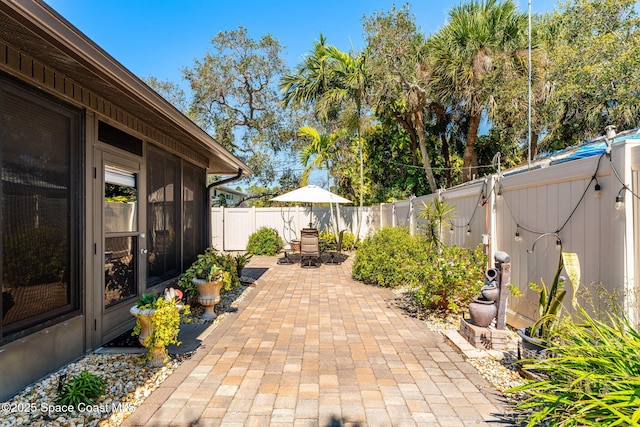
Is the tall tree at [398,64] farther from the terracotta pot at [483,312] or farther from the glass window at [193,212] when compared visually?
the terracotta pot at [483,312]

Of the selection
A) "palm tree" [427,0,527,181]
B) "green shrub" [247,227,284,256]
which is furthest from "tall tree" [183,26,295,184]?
"palm tree" [427,0,527,181]

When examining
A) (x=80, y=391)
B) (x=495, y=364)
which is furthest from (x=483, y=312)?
(x=80, y=391)

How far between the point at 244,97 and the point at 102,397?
52.1ft

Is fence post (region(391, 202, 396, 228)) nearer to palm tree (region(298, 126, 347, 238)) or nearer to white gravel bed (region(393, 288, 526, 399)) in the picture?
palm tree (region(298, 126, 347, 238))

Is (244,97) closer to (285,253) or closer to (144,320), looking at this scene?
(285,253)

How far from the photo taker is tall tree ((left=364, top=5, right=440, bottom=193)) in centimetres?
977

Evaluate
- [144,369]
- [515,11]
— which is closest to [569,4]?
[515,11]

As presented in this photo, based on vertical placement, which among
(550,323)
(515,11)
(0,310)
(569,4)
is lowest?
(550,323)

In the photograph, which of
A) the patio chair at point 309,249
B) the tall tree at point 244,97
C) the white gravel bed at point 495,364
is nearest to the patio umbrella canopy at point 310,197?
the patio chair at point 309,249

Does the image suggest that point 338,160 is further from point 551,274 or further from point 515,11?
point 551,274

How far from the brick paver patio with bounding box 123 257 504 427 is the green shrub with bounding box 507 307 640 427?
1.62 feet

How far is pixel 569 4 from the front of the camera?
1061 centimetres

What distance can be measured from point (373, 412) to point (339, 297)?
11.2ft

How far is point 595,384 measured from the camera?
5.98 ft
